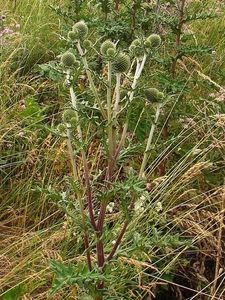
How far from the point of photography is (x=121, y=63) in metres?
1.61

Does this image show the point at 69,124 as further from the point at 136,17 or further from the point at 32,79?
the point at 32,79

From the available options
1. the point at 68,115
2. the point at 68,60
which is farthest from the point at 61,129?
the point at 68,60

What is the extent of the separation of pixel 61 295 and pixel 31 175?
785 millimetres

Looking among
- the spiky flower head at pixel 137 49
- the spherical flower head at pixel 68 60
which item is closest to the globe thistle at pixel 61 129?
the spherical flower head at pixel 68 60

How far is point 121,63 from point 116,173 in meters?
0.87

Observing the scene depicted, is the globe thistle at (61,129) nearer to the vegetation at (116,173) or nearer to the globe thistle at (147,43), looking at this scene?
the vegetation at (116,173)

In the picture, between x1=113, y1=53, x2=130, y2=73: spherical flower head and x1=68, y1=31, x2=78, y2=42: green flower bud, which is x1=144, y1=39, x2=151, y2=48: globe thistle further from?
x1=68, y1=31, x2=78, y2=42: green flower bud

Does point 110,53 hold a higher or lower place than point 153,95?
higher

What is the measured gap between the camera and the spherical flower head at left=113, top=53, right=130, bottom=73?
5.24ft

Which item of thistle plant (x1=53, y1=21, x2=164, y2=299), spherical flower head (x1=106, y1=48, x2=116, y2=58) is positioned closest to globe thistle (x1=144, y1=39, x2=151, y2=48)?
thistle plant (x1=53, y1=21, x2=164, y2=299)

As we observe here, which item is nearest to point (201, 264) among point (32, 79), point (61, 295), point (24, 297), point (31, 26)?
point (61, 295)

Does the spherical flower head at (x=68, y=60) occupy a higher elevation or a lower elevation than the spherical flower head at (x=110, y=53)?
lower

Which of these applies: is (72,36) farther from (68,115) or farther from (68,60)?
(68,115)

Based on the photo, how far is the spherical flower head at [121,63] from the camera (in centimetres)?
160
